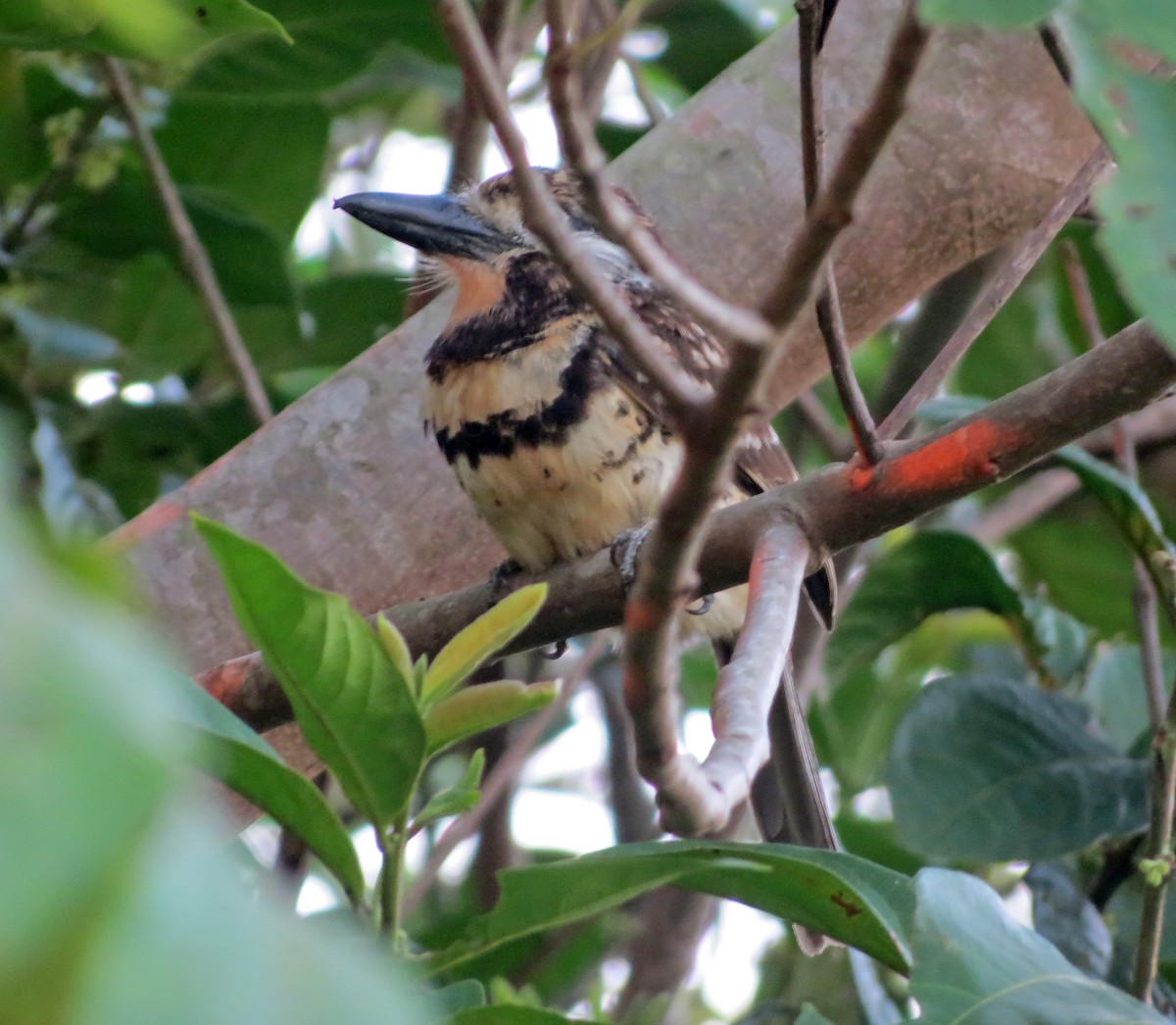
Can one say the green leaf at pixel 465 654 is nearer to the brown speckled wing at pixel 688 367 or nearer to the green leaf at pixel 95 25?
the green leaf at pixel 95 25

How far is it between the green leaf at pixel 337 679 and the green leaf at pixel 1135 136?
591 mm

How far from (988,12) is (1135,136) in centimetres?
10

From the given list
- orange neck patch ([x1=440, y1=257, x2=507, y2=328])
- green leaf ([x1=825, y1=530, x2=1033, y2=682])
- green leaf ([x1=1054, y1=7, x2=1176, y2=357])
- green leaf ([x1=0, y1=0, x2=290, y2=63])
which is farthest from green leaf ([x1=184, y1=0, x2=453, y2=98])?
green leaf ([x1=1054, y1=7, x2=1176, y2=357])

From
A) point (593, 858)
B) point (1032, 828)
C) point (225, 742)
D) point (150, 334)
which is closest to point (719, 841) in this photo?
point (593, 858)

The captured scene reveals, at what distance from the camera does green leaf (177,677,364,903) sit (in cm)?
109

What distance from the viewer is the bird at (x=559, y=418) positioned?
2.04 m

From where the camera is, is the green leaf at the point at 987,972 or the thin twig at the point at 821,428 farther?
the thin twig at the point at 821,428

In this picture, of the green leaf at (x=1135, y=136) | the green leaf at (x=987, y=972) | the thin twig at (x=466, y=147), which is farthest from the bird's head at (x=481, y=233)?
the green leaf at (x=1135, y=136)

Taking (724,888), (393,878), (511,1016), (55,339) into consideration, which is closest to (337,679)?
(393,878)

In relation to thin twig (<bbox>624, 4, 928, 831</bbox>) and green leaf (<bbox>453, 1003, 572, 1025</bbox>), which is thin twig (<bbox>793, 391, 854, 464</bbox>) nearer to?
green leaf (<bbox>453, 1003, 572, 1025</bbox>)

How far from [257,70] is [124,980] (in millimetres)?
2110

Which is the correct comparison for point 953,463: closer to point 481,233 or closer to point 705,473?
point 705,473

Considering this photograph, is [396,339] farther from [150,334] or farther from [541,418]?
[150,334]

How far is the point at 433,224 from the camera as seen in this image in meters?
2.32
